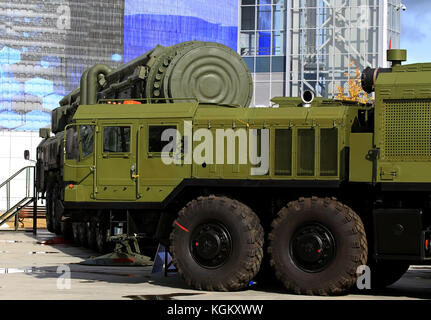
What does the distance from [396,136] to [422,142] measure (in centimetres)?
42

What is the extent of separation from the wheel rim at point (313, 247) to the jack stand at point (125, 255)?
3119mm

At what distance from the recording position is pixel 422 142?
41.1 feet

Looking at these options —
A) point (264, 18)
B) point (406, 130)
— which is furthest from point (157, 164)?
point (264, 18)

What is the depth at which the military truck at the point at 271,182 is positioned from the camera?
41.5 feet

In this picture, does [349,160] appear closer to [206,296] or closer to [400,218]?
[400,218]

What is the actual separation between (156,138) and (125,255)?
2.82m

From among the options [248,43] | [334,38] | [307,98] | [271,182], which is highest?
[248,43]

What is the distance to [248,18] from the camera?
89.0m

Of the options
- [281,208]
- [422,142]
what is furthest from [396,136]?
[281,208]

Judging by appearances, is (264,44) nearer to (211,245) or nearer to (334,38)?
(334,38)

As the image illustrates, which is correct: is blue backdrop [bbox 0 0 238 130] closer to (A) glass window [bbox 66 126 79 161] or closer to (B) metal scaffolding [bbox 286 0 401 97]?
(B) metal scaffolding [bbox 286 0 401 97]

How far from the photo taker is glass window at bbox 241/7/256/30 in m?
88.2

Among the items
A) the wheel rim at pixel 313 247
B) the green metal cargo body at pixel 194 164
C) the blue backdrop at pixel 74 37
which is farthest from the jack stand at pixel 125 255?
the blue backdrop at pixel 74 37

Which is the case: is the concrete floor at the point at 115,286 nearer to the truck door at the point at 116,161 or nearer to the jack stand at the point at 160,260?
the jack stand at the point at 160,260
